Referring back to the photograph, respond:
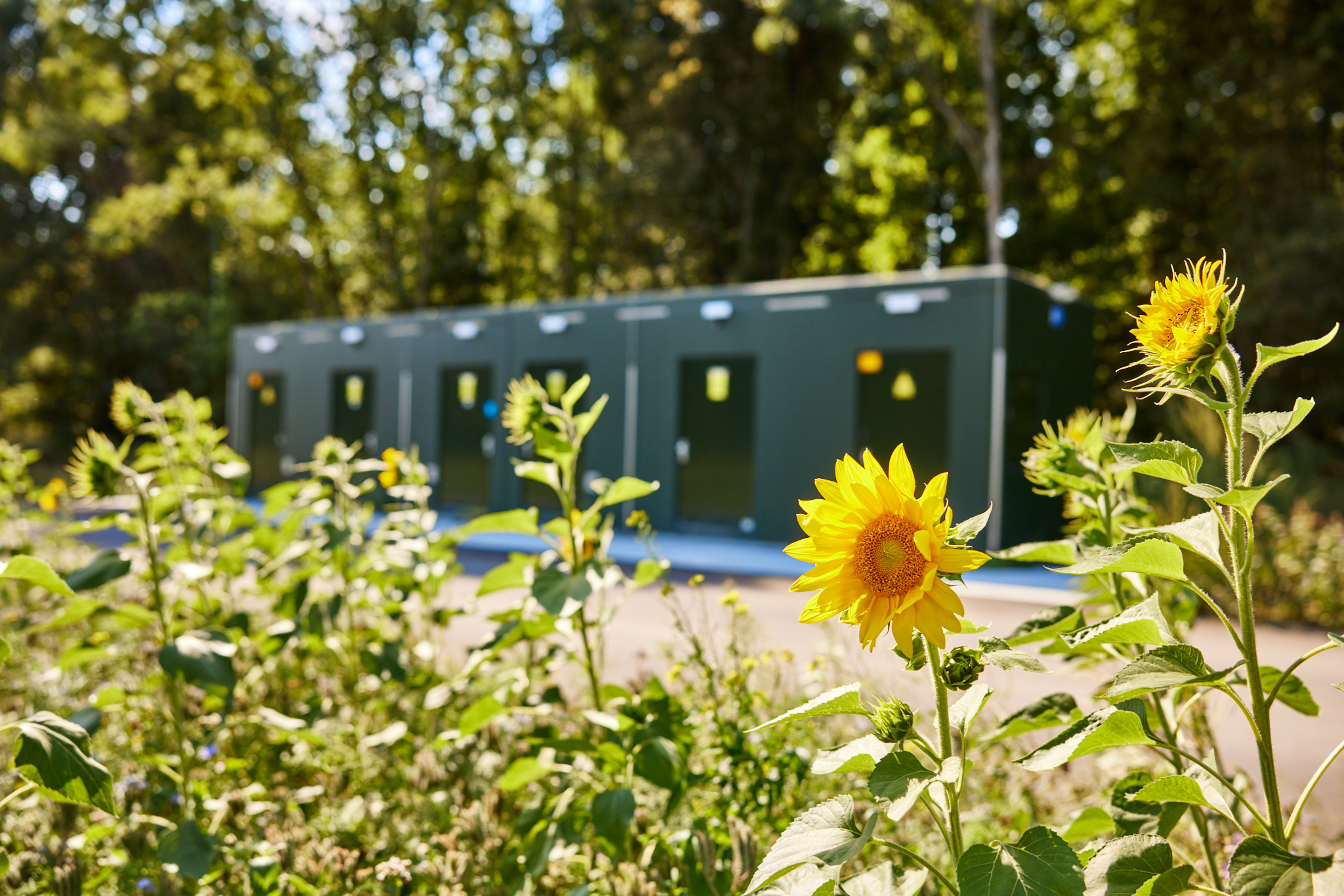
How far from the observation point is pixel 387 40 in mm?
20734

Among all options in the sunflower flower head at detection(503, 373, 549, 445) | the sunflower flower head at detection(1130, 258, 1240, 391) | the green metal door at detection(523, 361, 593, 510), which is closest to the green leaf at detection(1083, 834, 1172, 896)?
the sunflower flower head at detection(1130, 258, 1240, 391)

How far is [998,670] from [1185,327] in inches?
134

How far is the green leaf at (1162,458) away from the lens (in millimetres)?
956

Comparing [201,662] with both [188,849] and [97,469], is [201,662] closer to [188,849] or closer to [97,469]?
[188,849]

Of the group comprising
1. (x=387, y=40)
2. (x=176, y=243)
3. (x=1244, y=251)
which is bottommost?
(x=1244, y=251)

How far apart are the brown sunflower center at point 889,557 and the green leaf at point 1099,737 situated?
0.73 ft

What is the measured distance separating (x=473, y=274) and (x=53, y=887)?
78.9 ft

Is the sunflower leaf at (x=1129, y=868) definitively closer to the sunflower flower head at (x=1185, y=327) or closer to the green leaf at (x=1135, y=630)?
the green leaf at (x=1135, y=630)

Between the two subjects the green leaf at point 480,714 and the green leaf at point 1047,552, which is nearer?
the green leaf at point 1047,552

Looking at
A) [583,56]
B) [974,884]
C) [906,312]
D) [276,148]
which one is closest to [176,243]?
[276,148]

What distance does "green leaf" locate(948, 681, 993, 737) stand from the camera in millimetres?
1092

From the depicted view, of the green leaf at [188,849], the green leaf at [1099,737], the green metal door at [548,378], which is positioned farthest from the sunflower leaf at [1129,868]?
the green metal door at [548,378]

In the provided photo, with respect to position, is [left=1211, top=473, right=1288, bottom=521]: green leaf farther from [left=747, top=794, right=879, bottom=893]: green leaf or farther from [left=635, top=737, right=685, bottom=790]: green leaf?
[left=635, top=737, right=685, bottom=790]: green leaf

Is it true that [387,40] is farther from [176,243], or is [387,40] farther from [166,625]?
[166,625]
